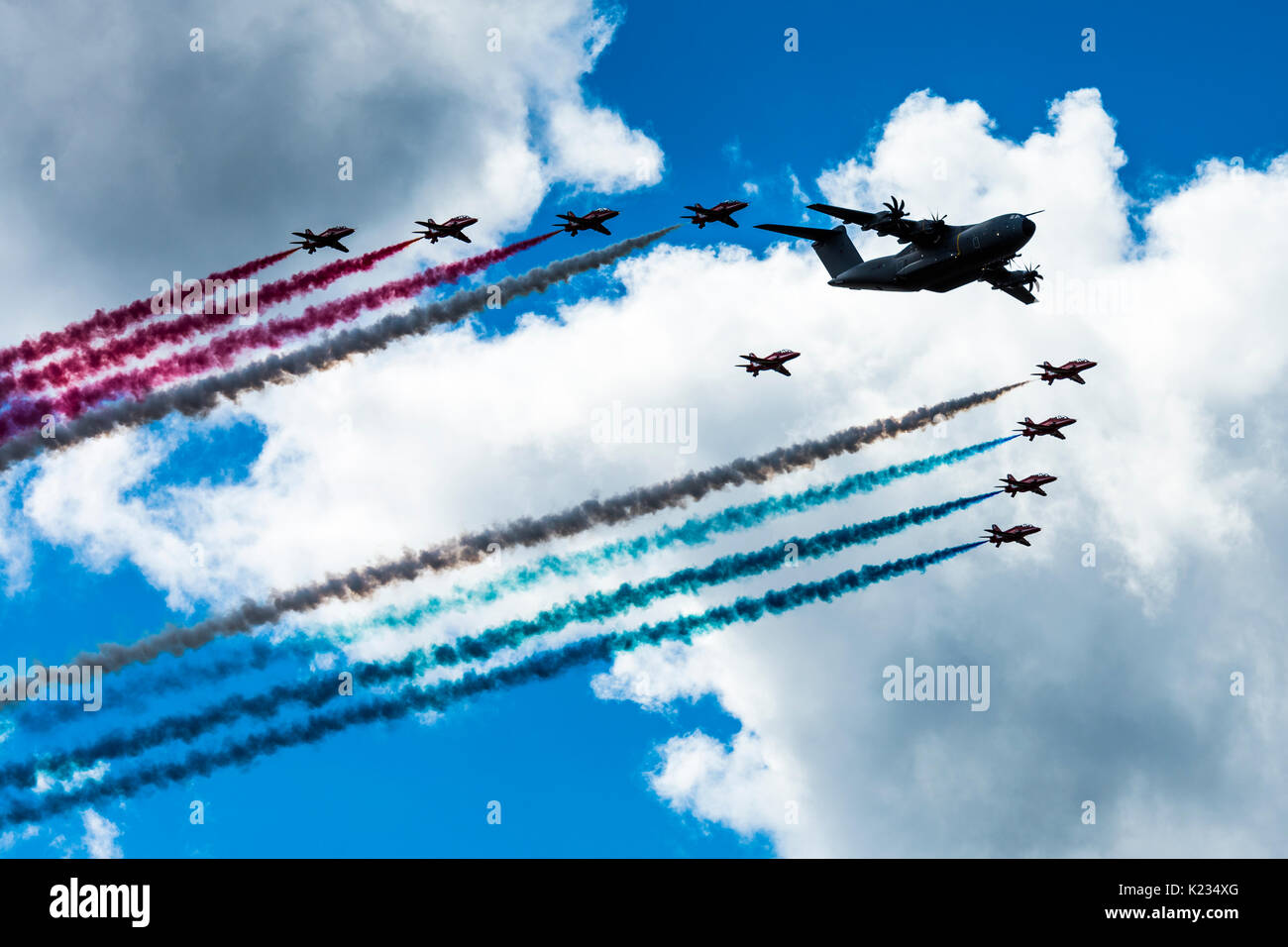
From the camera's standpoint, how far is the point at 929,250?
316 feet

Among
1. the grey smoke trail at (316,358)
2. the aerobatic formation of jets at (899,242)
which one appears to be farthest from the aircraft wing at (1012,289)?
the grey smoke trail at (316,358)

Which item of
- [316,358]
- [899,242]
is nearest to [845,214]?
[899,242]

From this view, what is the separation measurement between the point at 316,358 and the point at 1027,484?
4540 cm

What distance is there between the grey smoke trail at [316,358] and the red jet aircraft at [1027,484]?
28.8 m

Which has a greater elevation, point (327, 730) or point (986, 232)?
point (986, 232)

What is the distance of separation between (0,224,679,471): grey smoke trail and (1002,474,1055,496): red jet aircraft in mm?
28814

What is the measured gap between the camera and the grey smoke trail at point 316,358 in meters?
94.7

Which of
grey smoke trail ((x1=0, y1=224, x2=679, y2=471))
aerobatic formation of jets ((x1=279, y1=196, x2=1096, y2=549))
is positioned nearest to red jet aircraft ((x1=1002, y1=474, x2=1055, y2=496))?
aerobatic formation of jets ((x1=279, y1=196, x2=1096, y2=549))

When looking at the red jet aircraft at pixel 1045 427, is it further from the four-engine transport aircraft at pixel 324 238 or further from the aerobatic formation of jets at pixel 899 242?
the four-engine transport aircraft at pixel 324 238
